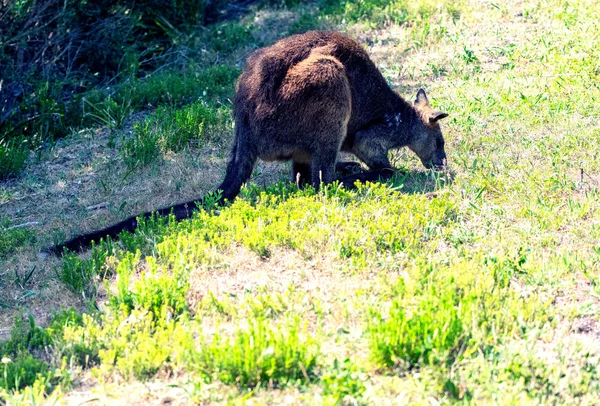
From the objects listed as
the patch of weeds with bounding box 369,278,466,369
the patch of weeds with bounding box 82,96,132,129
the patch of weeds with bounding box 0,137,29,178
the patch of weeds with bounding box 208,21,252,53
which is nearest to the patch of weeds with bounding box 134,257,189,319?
the patch of weeds with bounding box 369,278,466,369

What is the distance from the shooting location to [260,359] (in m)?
3.95

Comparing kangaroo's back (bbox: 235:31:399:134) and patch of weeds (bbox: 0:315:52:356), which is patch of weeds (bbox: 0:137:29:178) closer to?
kangaroo's back (bbox: 235:31:399:134)

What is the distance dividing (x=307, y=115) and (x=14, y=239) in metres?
2.71

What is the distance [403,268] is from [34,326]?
2.41 metres

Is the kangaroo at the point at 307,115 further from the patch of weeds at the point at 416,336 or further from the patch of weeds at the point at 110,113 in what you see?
the patch of weeds at the point at 110,113

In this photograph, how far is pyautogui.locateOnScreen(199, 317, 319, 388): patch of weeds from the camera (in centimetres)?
398

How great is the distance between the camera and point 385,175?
735 cm

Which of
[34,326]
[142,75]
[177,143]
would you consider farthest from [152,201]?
[142,75]

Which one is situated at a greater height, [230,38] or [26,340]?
[230,38]

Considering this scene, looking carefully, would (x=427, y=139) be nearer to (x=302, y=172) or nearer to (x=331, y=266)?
(x=302, y=172)

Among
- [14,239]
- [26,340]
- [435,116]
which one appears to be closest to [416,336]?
[26,340]

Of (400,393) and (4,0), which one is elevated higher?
(4,0)

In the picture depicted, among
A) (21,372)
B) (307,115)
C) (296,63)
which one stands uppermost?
(296,63)

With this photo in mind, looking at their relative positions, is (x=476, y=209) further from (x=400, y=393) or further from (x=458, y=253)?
(x=400, y=393)
